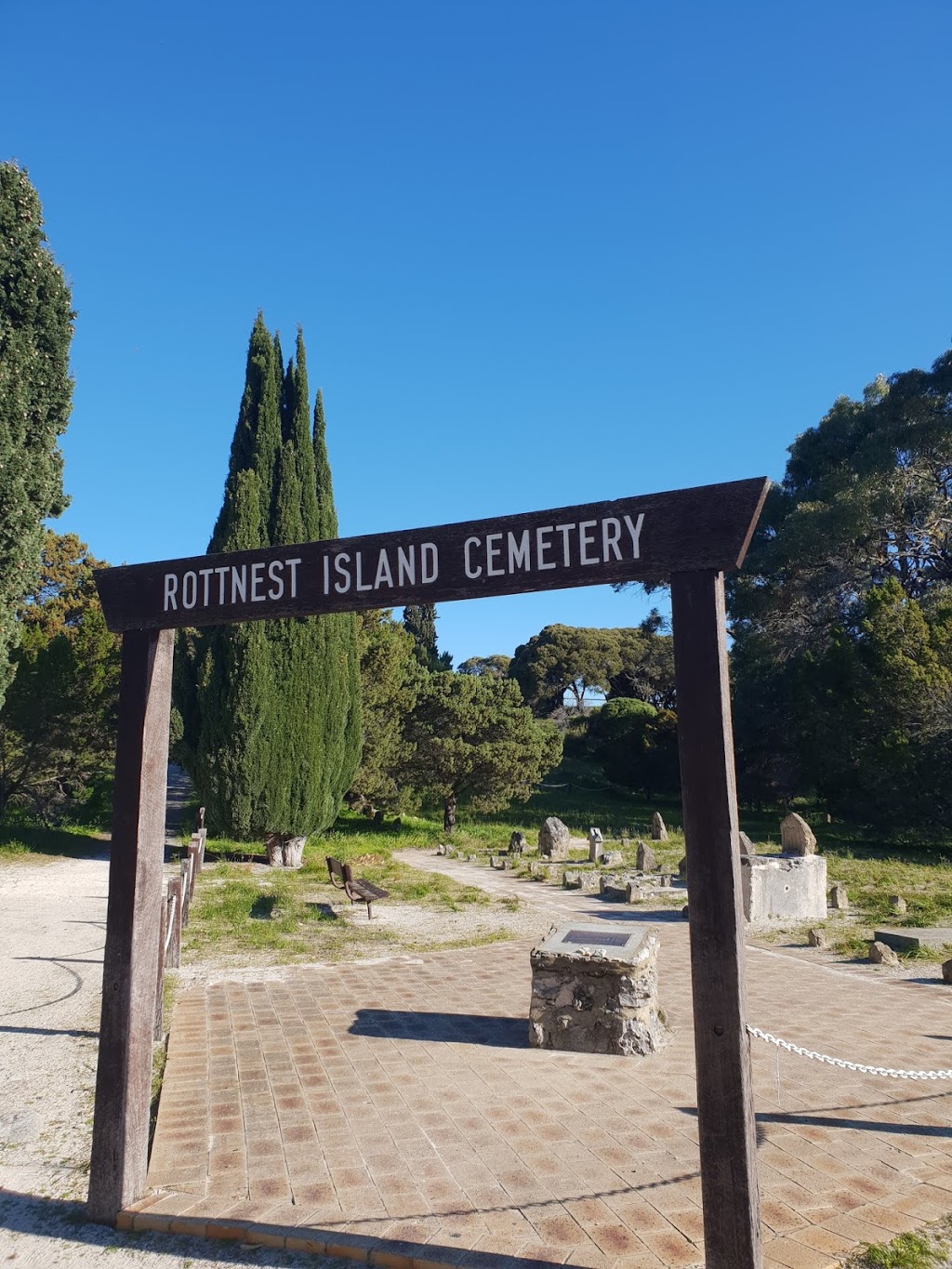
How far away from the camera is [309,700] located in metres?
18.8

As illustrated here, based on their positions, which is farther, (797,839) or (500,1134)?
(797,839)

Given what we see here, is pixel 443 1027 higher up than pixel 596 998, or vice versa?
pixel 596 998

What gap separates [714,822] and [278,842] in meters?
16.6

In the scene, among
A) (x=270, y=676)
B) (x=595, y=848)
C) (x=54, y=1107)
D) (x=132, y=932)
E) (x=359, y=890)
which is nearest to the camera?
(x=132, y=932)

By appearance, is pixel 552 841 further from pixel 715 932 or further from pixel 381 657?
pixel 715 932

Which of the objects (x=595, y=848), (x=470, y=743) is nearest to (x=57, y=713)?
(x=470, y=743)

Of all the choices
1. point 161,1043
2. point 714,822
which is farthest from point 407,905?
point 714,822

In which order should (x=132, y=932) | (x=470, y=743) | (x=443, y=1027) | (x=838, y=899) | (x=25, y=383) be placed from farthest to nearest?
(x=470, y=743) < (x=838, y=899) < (x=25, y=383) < (x=443, y=1027) < (x=132, y=932)

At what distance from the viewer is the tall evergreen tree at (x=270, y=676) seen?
17.9 m

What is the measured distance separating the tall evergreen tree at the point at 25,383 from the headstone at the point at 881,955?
12794 mm

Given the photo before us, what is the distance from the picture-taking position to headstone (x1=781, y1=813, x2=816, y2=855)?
12.7 metres

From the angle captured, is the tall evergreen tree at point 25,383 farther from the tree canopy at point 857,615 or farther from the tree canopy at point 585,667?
the tree canopy at point 585,667

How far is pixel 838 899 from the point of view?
12.9 m

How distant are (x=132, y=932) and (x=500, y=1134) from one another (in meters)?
2.24
